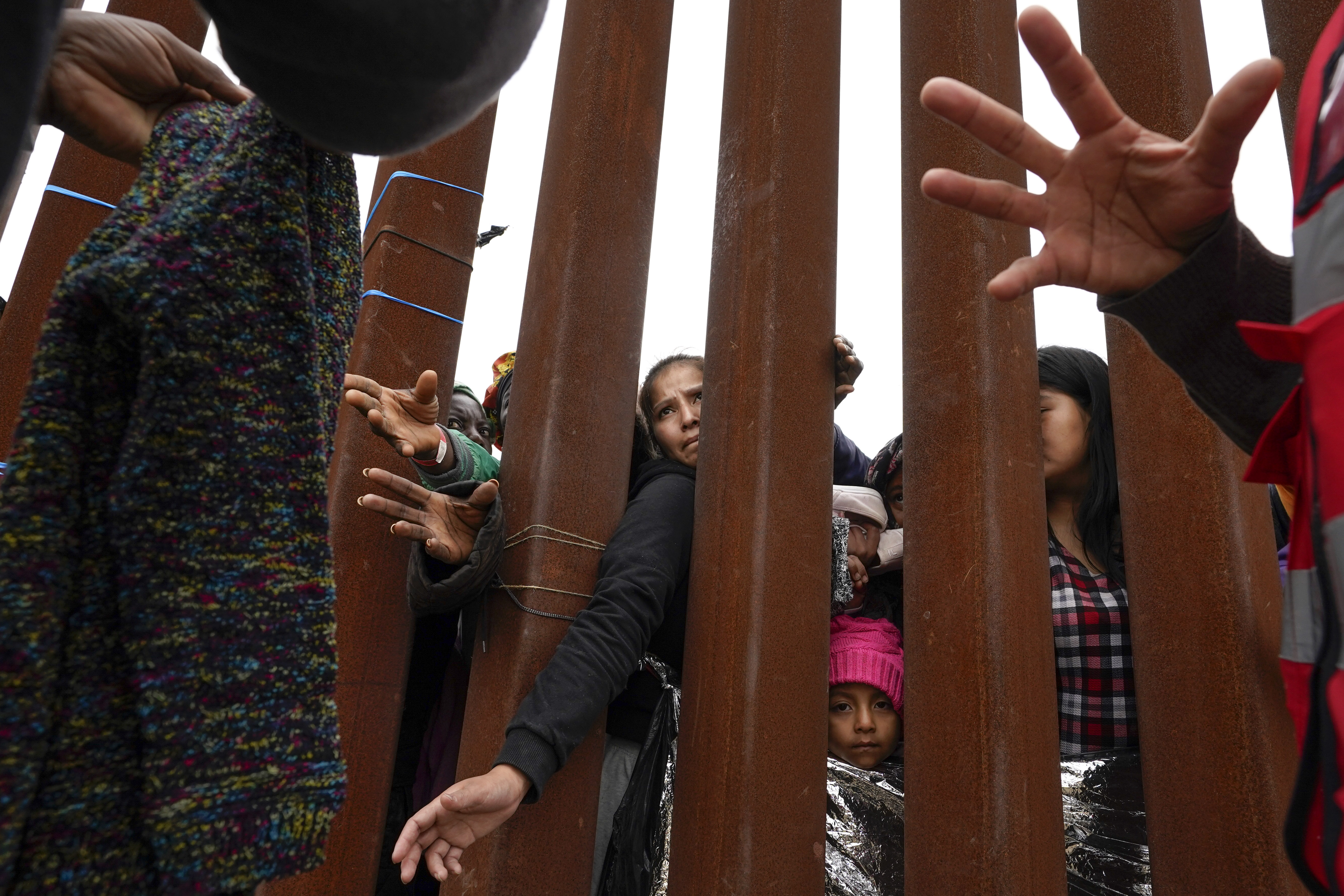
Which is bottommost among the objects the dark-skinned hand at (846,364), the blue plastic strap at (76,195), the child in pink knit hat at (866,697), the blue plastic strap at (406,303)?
the child in pink knit hat at (866,697)

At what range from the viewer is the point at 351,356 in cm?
244

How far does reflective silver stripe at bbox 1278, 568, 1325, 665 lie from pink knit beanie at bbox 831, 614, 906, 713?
1.43 metres

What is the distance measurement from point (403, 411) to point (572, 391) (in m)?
0.41

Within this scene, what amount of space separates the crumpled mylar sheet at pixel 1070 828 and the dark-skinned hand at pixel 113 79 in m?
1.68

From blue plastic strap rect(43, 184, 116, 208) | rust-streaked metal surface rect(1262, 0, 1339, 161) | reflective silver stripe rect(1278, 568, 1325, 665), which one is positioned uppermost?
rust-streaked metal surface rect(1262, 0, 1339, 161)

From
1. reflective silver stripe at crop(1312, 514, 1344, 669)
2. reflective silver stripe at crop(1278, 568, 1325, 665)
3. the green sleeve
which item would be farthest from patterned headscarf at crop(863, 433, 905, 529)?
reflective silver stripe at crop(1312, 514, 1344, 669)

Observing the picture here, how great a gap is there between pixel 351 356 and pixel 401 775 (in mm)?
1212

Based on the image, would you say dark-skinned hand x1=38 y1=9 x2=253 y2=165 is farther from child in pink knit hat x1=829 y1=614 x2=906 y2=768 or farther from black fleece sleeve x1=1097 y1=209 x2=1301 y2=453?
child in pink knit hat x1=829 y1=614 x2=906 y2=768

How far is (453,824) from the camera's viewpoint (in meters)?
1.43

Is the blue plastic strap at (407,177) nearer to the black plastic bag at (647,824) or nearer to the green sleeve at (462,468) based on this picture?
the green sleeve at (462,468)

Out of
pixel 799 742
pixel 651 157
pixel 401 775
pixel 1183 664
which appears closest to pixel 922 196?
pixel 651 157

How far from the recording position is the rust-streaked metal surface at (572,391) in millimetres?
A: 1789

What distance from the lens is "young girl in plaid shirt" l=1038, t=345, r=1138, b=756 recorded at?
6.14 feet

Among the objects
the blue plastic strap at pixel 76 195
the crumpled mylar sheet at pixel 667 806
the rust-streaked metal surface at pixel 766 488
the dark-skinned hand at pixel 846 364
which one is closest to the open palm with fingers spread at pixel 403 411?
the rust-streaked metal surface at pixel 766 488
